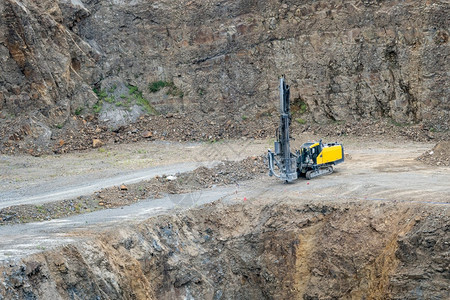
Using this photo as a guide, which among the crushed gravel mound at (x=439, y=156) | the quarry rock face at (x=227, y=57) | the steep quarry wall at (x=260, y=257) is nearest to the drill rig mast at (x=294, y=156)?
the steep quarry wall at (x=260, y=257)

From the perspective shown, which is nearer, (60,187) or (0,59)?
(60,187)

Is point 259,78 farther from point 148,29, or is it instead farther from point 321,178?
point 321,178

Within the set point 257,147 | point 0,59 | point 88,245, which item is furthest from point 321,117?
point 88,245

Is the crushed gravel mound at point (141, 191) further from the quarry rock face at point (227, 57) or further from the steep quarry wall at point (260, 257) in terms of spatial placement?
the quarry rock face at point (227, 57)

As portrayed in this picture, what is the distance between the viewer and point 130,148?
1061 inches

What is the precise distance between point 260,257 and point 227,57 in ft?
58.6

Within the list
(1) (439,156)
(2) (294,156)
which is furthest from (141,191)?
(1) (439,156)

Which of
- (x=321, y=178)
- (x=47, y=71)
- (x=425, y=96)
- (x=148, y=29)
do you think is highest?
(x=148, y=29)

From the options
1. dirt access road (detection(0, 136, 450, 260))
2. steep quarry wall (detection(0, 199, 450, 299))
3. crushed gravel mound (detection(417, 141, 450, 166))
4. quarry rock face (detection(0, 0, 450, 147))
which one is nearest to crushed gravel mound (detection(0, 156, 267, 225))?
dirt access road (detection(0, 136, 450, 260))

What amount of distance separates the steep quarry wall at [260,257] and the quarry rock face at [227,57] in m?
14.4

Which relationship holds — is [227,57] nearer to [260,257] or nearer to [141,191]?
[141,191]

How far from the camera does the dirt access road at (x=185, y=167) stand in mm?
13680

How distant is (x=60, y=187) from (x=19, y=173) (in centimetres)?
421

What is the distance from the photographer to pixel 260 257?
589 inches
